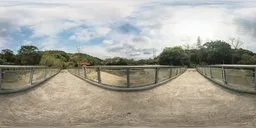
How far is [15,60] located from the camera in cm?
8462

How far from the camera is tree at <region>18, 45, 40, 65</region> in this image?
86.7 m

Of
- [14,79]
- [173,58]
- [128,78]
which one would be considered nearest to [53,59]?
[173,58]

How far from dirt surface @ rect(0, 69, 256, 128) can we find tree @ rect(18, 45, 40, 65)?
72.2 meters

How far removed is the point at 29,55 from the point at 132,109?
8205cm

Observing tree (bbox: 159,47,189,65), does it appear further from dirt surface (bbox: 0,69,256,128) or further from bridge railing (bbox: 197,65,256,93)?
dirt surface (bbox: 0,69,256,128)

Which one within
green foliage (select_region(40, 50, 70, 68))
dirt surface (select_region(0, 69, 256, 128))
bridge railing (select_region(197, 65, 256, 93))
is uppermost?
green foliage (select_region(40, 50, 70, 68))

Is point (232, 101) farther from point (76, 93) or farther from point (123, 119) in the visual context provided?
point (76, 93)

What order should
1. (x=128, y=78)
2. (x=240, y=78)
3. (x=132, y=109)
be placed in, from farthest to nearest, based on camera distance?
(x=128, y=78), (x=240, y=78), (x=132, y=109)

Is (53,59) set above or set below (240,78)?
above

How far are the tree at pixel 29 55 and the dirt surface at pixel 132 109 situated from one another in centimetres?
7217

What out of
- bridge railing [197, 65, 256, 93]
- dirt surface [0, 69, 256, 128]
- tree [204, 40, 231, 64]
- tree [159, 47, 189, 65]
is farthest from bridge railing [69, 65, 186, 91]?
tree [159, 47, 189, 65]

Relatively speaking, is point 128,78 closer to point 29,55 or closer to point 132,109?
point 132,109

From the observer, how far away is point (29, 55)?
9156 centimetres

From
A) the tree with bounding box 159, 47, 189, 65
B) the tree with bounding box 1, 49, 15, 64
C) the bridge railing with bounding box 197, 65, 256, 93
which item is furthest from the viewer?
the tree with bounding box 159, 47, 189, 65
